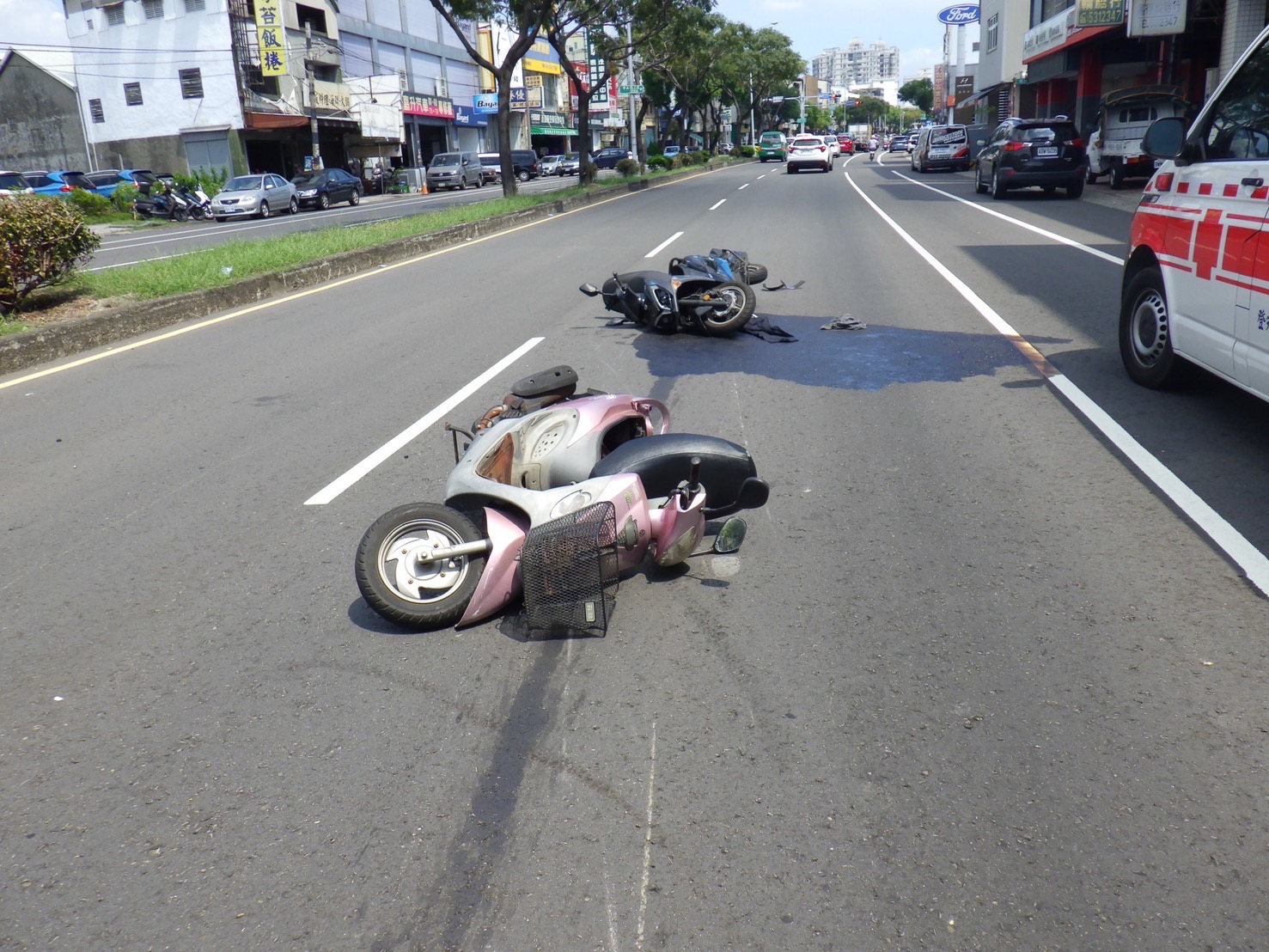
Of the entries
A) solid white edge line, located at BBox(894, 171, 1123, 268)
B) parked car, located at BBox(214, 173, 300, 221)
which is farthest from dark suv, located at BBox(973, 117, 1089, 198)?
parked car, located at BBox(214, 173, 300, 221)

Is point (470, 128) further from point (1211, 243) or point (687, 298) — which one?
point (1211, 243)

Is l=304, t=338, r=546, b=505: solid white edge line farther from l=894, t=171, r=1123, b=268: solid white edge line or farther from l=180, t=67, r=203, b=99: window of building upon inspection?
l=180, t=67, r=203, b=99: window of building

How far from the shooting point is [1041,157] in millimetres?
24359

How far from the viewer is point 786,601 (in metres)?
4.36

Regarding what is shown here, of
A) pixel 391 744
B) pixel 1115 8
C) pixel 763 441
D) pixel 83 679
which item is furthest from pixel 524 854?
pixel 1115 8

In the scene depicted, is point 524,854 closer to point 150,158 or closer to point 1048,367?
point 1048,367

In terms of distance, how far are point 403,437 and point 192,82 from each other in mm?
47545

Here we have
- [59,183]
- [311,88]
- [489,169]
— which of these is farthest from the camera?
[489,169]

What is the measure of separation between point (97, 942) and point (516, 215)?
2248cm

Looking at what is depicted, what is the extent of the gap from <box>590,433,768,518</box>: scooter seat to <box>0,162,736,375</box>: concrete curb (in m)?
7.41

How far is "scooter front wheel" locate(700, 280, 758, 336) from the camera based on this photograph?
9797mm

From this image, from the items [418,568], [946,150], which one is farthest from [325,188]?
[418,568]

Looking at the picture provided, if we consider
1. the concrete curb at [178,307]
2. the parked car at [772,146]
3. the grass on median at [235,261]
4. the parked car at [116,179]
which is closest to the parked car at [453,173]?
the parked car at [116,179]

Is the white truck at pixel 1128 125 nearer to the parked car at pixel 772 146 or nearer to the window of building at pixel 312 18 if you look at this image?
the window of building at pixel 312 18
